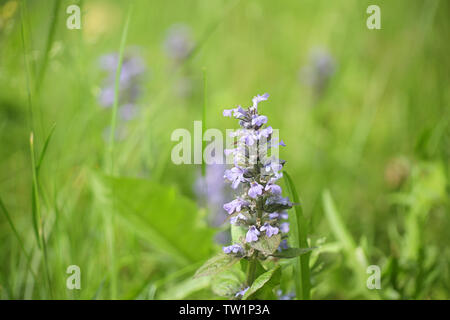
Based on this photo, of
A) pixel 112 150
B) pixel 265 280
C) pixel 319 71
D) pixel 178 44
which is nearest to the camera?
pixel 265 280

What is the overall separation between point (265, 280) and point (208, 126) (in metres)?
2.26

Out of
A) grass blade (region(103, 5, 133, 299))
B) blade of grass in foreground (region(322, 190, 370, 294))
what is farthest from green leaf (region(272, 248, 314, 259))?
grass blade (region(103, 5, 133, 299))

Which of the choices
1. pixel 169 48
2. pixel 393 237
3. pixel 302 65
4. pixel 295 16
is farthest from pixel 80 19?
pixel 295 16

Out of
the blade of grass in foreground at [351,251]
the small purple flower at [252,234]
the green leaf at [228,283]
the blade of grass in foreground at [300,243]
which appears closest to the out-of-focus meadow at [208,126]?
the blade of grass in foreground at [351,251]

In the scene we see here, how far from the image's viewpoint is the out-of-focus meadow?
1.63m

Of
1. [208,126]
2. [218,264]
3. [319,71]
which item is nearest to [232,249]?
[218,264]

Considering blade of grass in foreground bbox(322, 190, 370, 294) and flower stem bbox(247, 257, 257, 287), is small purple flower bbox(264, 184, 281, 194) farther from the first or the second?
blade of grass in foreground bbox(322, 190, 370, 294)

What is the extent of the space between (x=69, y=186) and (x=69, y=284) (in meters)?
0.63

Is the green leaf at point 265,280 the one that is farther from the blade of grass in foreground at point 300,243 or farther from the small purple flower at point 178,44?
the small purple flower at point 178,44

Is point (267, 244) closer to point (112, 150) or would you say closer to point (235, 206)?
point (235, 206)

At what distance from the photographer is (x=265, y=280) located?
3.46 ft

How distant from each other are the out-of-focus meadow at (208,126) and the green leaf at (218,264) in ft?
1.20

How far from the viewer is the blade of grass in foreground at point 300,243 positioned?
1.20m

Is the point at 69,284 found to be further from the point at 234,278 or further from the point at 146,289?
the point at 234,278
